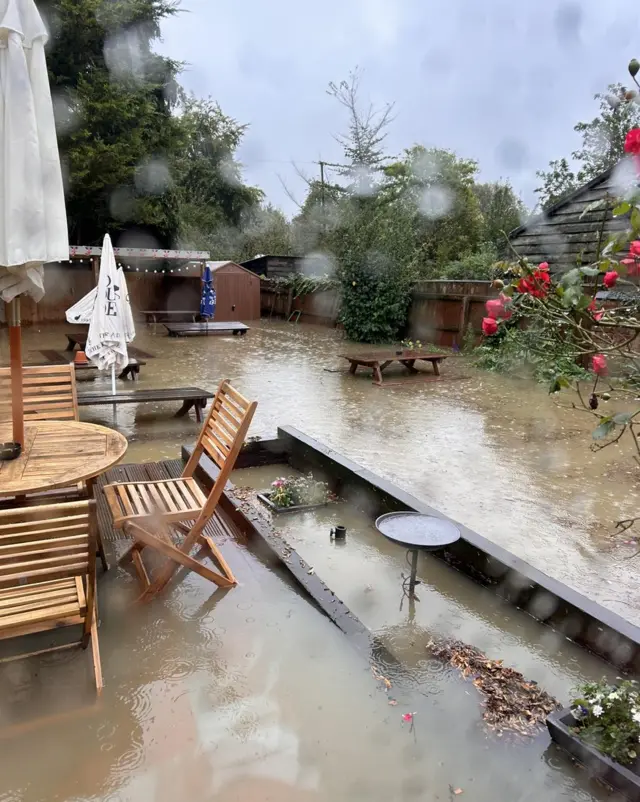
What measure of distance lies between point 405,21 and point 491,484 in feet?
13.2

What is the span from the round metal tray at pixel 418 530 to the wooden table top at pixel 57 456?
159 centimetres

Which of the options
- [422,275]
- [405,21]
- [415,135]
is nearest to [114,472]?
[405,21]

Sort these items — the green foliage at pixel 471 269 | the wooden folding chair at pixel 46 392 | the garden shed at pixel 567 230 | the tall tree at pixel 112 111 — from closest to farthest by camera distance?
the wooden folding chair at pixel 46 392, the garden shed at pixel 567 230, the green foliage at pixel 471 269, the tall tree at pixel 112 111

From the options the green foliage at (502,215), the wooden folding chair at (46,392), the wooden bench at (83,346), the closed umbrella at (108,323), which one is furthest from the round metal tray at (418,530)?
the green foliage at (502,215)

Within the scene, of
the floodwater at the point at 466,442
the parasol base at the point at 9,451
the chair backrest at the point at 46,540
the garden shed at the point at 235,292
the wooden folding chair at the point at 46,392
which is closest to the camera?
the chair backrest at the point at 46,540

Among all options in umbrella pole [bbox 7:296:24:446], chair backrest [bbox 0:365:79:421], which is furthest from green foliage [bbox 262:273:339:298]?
umbrella pole [bbox 7:296:24:446]


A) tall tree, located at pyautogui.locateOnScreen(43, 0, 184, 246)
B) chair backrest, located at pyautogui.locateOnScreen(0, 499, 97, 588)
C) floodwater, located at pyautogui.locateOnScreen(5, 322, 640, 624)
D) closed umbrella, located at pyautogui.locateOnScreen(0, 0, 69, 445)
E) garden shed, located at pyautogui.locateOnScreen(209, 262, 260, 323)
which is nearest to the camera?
chair backrest, located at pyautogui.locateOnScreen(0, 499, 97, 588)

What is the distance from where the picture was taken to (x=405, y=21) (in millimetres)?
4602

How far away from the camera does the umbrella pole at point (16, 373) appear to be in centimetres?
325

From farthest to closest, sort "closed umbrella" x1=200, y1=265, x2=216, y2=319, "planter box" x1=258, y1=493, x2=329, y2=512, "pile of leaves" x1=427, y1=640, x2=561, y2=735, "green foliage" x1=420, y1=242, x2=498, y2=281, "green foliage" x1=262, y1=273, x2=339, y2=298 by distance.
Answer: "green foliage" x1=262, y1=273, x2=339, y2=298
"closed umbrella" x1=200, y1=265, x2=216, y2=319
"green foliage" x1=420, y1=242, x2=498, y2=281
"planter box" x1=258, y1=493, x2=329, y2=512
"pile of leaves" x1=427, y1=640, x2=561, y2=735

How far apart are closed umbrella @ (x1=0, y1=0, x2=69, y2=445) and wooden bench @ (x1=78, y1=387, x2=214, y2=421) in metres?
3.99

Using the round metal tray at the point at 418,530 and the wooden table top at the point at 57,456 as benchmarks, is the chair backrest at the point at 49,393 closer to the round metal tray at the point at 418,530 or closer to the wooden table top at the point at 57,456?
the wooden table top at the point at 57,456

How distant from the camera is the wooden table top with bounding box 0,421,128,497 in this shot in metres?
2.83

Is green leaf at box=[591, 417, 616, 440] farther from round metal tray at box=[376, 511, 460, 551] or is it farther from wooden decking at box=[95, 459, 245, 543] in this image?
wooden decking at box=[95, 459, 245, 543]
